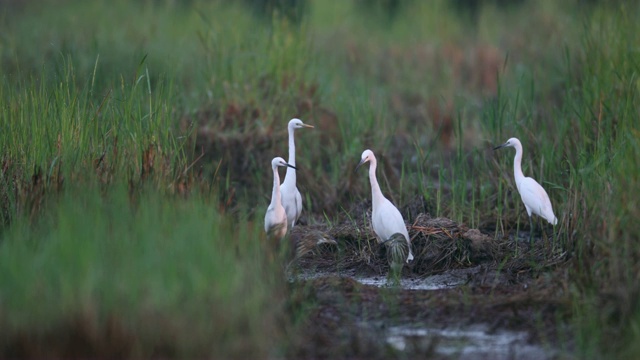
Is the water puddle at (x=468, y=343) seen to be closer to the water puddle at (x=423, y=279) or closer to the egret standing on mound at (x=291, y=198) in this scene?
the water puddle at (x=423, y=279)

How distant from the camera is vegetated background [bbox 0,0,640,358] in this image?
4.39 metres

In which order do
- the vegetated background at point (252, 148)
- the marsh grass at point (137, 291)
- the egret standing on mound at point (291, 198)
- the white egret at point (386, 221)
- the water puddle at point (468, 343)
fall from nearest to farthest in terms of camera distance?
1. the marsh grass at point (137, 291)
2. the vegetated background at point (252, 148)
3. the water puddle at point (468, 343)
4. the white egret at point (386, 221)
5. the egret standing on mound at point (291, 198)

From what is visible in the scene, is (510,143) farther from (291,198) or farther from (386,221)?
(291,198)

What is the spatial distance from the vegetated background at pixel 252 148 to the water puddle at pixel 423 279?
2.13 ft

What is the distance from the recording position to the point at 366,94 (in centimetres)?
977

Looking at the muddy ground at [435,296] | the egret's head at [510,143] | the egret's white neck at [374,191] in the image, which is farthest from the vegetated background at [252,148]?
the egret's white neck at [374,191]

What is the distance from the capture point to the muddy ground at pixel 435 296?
15.9 feet

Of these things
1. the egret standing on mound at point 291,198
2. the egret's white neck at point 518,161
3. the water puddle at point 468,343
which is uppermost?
the egret's white neck at point 518,161

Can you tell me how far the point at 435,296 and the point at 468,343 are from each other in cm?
71

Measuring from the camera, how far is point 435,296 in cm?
566

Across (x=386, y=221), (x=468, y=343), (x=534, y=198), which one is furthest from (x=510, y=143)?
(x=468, y=343)

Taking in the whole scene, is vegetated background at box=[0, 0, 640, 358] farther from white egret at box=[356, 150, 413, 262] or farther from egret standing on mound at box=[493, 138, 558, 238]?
white egret at box=[356, 150, 413, 262]

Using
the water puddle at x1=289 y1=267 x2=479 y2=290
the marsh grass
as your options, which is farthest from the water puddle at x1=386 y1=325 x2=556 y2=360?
the water puddle at x1=289 y1=267 x2=479 y2=290

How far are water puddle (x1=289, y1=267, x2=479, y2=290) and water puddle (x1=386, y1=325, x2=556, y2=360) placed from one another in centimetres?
116
